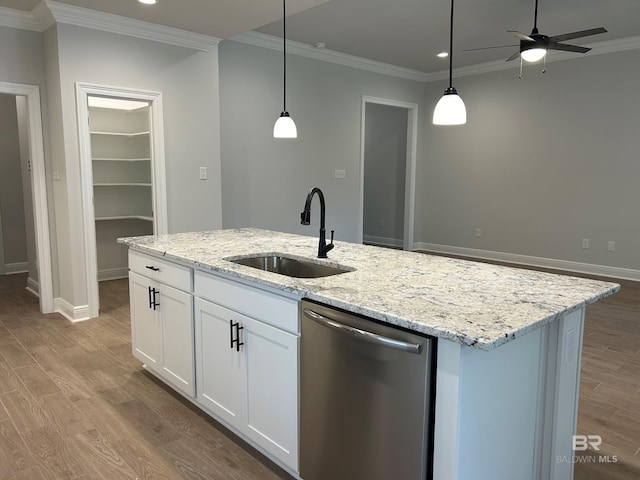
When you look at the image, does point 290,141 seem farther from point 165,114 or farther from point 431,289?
point 431,289

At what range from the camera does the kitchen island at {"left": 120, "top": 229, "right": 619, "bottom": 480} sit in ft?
4.46

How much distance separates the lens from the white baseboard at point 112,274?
5801mm

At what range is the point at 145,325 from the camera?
9.66 feet

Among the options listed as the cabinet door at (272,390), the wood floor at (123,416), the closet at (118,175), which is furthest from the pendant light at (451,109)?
the closet at (118,175)

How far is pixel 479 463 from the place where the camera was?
57.7 inches

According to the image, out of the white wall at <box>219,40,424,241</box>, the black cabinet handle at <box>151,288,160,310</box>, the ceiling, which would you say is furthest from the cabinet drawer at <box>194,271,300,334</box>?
the white wall at <box>219,40,424,241</box>

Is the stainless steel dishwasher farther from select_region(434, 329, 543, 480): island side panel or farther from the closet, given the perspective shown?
the closet

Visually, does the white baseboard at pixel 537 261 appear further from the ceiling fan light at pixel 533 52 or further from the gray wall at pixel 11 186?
the gray wall at pixel 11 186

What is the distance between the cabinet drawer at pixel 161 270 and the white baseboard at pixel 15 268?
13.4 ft

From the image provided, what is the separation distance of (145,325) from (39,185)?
222cm

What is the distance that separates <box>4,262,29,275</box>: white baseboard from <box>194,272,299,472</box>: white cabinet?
487 centimetres

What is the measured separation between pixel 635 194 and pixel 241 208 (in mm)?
4631

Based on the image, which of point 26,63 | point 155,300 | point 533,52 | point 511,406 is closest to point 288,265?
point 155,300

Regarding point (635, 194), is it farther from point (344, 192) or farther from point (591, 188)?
point (344, 192)
